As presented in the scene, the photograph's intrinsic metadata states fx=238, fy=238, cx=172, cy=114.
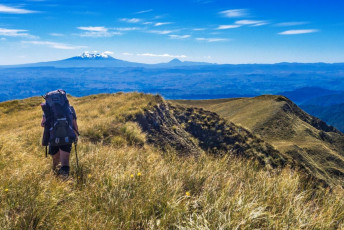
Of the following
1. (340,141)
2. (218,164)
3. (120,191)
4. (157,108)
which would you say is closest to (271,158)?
(157,108)

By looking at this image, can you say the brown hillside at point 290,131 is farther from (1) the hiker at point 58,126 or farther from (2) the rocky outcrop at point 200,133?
(1) the hiker at point 58,126

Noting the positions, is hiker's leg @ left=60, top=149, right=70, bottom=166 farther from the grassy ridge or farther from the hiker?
the grassy ridge

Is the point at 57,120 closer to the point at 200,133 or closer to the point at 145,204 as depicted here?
the point at 145,204

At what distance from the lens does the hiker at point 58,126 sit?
6.18m

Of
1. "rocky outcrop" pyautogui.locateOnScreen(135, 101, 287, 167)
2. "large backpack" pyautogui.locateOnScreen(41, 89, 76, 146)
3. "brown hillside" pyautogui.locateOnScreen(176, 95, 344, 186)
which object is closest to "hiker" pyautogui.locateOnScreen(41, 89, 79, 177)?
"large backpack" pyautogui.locateOnScreen(41, 89, 76, 146)

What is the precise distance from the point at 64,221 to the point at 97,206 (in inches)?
23.5

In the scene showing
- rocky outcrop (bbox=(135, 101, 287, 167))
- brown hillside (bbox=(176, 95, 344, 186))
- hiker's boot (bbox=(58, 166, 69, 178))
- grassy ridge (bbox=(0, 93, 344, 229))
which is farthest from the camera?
brown hillside (bbox=(176, 95, 344, 186))

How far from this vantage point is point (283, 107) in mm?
70938

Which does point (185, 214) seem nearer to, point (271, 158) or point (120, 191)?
point (120, 191)

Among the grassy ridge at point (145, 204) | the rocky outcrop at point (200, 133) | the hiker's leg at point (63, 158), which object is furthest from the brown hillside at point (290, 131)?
the hiker's leg at point (63, 158)

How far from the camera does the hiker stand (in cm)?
618

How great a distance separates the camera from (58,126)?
20.3 feet

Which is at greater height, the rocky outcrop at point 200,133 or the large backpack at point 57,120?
the large backpack at point 57,120

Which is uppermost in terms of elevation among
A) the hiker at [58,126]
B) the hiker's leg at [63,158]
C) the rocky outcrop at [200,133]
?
the hiker at [58,126]
